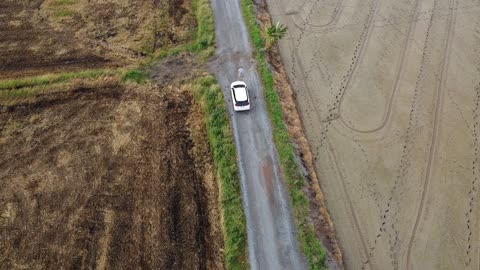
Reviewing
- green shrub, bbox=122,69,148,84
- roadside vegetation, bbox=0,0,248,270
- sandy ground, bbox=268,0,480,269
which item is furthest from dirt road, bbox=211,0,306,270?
green shrub, bbox=122,69,148,84

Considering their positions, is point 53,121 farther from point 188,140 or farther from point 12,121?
point 188,140

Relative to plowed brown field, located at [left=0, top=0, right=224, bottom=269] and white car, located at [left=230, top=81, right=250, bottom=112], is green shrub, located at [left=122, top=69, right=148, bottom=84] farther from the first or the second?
white car, located at [left=230, top=81, right=250, bottom=112]

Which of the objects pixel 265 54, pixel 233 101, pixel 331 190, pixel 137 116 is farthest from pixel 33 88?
pixel 331 190

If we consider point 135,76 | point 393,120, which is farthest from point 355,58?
point 135,76

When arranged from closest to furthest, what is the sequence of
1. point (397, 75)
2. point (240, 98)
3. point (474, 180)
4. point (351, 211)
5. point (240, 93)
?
1. point (351, 211)
2. point (474, 180)
3. point (240, 98)
4. point (240, 93)
5. point (397, 75)

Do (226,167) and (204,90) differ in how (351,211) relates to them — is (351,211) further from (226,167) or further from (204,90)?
(204,90)

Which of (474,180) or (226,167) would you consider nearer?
(226,167)
